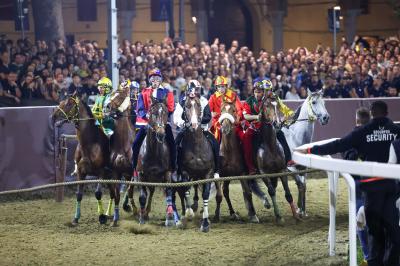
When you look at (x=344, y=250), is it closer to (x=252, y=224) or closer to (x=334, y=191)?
(x=334, y=191)

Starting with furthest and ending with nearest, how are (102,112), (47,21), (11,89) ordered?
(47,21), (11,89), (102,112)

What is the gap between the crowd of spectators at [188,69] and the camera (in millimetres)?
18266

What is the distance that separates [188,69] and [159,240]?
8.71 meters

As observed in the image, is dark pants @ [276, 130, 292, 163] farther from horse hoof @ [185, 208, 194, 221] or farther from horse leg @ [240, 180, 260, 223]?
horse hoof @ [185, 208, 194, 221]

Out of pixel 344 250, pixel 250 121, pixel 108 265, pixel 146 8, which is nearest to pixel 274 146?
pixel 250 121

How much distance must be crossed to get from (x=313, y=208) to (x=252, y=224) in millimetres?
1905

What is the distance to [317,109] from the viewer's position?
1531 cm

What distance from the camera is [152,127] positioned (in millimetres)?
12992

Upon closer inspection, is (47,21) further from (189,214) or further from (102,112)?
(189,214)

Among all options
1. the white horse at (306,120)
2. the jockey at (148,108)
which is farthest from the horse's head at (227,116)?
the white horse at (306,120)

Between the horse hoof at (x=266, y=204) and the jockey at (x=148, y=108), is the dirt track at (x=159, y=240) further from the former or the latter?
the jockey at (x=148, y=108)

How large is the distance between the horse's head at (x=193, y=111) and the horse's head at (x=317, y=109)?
9.20ft

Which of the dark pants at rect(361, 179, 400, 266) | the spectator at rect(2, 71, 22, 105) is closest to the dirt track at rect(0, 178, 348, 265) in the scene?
the dark pants at rect(361, 179, 400, 266)

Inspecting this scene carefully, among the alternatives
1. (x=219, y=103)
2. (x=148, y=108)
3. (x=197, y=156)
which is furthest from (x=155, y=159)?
(x=219, y=103)
